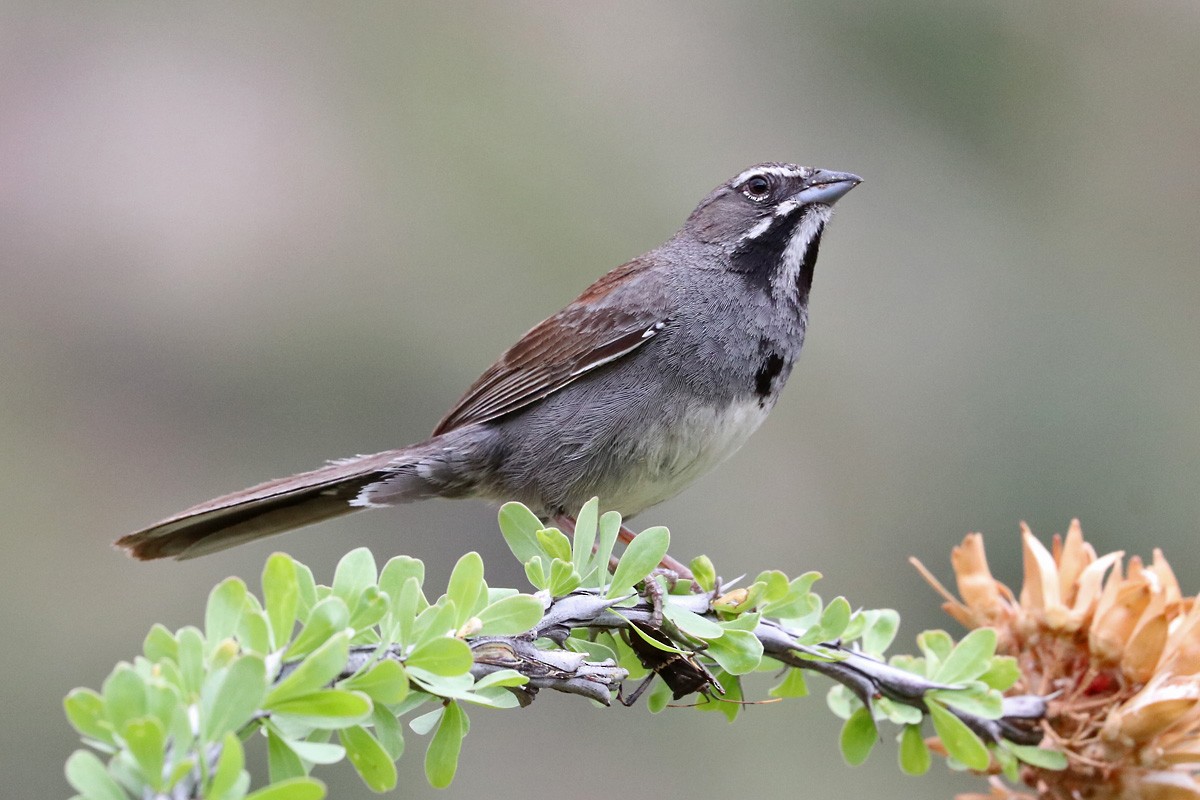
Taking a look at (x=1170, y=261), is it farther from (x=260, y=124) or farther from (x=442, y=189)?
(x=260, y=124)

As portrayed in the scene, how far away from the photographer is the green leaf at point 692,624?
1.91 meters

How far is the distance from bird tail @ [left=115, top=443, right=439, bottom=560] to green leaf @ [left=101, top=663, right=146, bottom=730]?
1.42 m

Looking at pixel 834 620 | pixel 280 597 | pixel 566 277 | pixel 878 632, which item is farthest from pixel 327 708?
pixel 566 277

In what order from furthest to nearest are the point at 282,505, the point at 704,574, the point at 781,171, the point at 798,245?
1. the point at 781,171
2. the point at 798,245
3. the point at 282,505
4. the point at 704,574

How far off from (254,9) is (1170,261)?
808 centimetres

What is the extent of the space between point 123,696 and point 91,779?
8cm

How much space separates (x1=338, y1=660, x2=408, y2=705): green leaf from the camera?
4.40ft

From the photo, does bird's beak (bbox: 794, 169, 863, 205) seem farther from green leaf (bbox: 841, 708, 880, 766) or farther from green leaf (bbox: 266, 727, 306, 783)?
green leaf (bbox: 266, 727, 306, 783)

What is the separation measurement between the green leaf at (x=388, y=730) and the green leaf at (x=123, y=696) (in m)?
0.38

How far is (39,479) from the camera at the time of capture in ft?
23.3

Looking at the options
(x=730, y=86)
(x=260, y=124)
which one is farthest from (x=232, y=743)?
Result: (x=730, y=86)

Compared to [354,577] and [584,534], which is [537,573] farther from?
[354,577]

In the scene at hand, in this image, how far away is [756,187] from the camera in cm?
412

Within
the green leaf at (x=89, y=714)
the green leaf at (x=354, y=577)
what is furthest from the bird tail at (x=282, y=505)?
the green leaf at (x=89, y=714)
